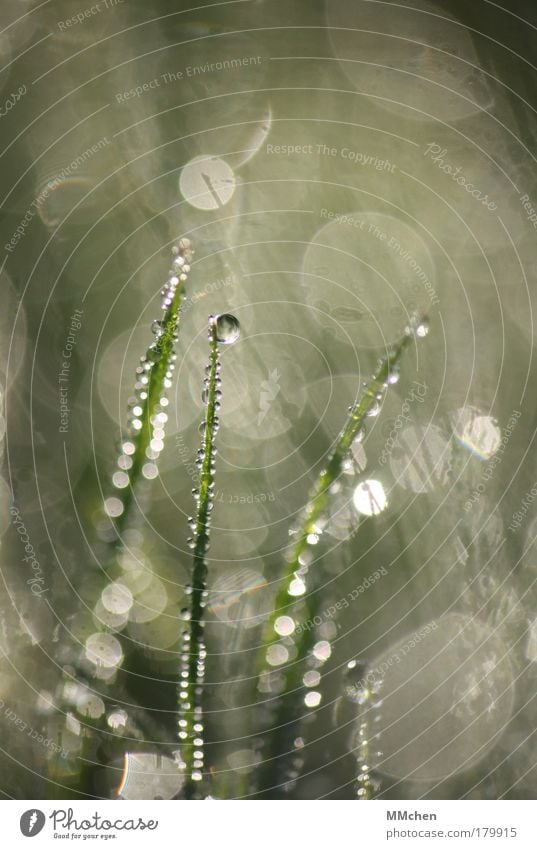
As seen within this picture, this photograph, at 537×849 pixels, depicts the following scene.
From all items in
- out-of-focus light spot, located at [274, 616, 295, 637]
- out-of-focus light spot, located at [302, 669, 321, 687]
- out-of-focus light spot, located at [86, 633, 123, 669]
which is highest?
out-of-focus light spot, located at [274, 616, 295, 637]

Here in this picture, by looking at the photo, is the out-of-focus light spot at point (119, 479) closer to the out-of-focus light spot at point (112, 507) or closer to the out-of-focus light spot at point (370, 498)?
the out-of-focus light spot at point (112, 507)

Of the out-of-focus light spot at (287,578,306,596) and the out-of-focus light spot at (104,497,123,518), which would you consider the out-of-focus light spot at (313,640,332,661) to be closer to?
the out-of-focus light spot at (287,578,306,596)

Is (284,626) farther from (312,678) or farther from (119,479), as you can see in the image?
(119,479)

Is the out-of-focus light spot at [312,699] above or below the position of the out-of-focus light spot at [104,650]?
below

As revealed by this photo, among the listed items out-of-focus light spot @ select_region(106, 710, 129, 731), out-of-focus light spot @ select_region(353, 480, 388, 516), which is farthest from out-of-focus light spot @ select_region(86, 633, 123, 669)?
out-of-focus light spot @ select_region(353, 480, 388, 516)

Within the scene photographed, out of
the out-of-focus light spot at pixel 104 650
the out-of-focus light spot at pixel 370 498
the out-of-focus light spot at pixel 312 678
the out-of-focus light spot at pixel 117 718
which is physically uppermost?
the out-of-focus light spot at pixel 370 498

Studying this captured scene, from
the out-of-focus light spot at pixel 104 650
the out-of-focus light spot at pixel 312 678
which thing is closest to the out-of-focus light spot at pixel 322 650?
the out-of-focus light spot at pixel 312 678

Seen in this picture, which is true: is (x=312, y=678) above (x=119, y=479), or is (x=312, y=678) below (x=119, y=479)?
below

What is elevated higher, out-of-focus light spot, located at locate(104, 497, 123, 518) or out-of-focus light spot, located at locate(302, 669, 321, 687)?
out-of-focus light spot, located at locate(104, 497, 123, 518)

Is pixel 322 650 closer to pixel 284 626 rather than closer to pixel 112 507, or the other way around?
pixel 284 626

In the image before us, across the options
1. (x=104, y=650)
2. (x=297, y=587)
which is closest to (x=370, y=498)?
(x=297, y=587)

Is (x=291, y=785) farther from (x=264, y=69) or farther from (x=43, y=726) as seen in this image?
(x=264, y=69)
